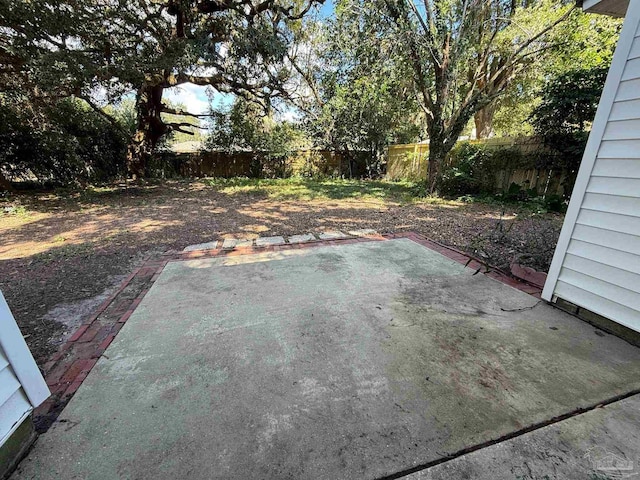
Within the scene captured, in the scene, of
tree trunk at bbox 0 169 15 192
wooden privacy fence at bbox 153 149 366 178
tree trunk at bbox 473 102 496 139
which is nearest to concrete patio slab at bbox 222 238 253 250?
tree trunk at bbox 0 169 15 192

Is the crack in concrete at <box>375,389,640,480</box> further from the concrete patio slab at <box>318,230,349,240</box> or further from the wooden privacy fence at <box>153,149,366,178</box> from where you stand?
the wooden privacy fence at <box>153,149,366,178</box>

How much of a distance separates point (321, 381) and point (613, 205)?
2.05 meters

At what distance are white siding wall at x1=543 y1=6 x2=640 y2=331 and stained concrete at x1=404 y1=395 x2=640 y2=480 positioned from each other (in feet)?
2.86

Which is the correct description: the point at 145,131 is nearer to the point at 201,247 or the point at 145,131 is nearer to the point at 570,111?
the point at 201,247

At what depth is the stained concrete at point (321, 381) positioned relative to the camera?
110 cm

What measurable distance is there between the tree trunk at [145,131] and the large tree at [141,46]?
0.18 feet

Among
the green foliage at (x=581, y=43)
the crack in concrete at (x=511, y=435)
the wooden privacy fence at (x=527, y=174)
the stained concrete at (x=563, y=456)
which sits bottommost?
the crack in concrete at (x=511, y=435)

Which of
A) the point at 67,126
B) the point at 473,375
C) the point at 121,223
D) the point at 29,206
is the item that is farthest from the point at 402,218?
the point at 67,126

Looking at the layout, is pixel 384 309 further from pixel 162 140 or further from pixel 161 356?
pixel 162 140

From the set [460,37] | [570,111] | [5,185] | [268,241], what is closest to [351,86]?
[460,37]

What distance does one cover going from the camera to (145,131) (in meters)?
9.47

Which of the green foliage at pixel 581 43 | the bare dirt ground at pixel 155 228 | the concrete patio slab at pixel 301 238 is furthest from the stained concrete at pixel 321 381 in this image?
the green foliage at pixel 581 43

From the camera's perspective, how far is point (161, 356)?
1641 millimetres

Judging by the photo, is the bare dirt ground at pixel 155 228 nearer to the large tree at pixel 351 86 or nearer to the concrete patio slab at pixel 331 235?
the concrete patio slab at pixel 331 235
